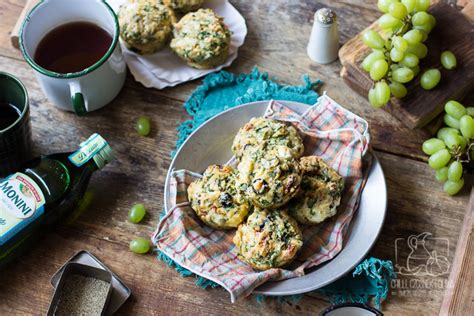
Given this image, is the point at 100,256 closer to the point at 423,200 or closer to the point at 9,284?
the point at 9,284

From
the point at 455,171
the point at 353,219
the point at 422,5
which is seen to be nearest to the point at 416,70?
the point at 422,5

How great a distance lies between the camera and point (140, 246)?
1.32 m

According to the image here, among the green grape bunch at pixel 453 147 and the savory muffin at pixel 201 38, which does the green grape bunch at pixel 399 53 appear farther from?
the savory muffin at pixel 201 38

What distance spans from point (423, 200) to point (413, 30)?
0.37 m

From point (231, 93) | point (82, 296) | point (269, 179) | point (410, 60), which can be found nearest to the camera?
point (269, 179)

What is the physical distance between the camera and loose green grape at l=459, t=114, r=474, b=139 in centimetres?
130

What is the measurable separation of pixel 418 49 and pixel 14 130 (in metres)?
0.88

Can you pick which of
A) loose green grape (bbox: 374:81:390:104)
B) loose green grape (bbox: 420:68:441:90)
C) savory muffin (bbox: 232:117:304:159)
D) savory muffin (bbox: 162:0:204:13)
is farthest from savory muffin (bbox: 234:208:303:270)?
savory muffin (bbox: 162:0:204:13)

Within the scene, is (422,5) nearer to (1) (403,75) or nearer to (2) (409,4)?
(2) (409,4)

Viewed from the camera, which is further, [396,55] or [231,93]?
[231,93]

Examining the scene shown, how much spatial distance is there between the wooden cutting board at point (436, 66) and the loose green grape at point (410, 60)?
2.6 inches

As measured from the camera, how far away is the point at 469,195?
1.39 meters

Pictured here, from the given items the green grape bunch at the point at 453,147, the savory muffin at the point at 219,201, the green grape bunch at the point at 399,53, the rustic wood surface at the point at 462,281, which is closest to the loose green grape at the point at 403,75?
the green grape bunch at the point at 399,53

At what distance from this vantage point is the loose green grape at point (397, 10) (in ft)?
4.47
